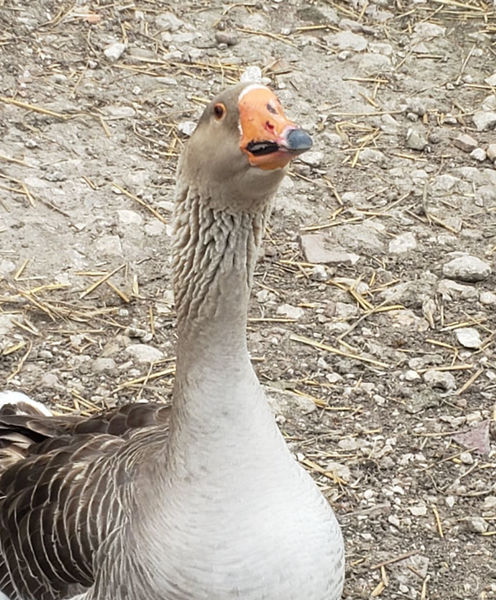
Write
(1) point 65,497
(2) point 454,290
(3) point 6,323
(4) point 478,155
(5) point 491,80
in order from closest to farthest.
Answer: (1) point 65,497 < (3) point 6,323 < (2) point 454,290 < (4) point 478,155 < (5) point 491,80

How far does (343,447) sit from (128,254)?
1.43 meters

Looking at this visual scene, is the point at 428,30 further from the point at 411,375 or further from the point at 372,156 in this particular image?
the point at 411,375

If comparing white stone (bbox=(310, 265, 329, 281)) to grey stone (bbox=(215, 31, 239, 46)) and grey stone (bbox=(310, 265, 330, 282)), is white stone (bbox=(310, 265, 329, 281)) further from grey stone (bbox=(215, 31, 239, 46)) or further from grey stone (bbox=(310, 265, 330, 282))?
grey stone (bbox=(215, 31, 239, 46))

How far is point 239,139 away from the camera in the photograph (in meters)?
2.48

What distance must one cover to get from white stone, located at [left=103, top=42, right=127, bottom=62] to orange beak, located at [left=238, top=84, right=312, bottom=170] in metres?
3.98

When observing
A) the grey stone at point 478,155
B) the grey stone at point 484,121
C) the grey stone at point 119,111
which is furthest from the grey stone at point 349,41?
the grey stone at point 119,111

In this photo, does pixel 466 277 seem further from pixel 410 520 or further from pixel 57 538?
pixel 57 538

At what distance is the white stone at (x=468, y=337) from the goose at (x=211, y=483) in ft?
6.26

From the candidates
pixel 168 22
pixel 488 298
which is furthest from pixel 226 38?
pixel 488 298

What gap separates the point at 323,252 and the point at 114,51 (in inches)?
77.4

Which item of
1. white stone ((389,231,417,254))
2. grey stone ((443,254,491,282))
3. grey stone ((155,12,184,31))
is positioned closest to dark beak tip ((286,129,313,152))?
grey stone ((443,254,491,282))

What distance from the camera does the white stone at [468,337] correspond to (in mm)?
→ 4742

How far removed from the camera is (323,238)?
17.5 feet

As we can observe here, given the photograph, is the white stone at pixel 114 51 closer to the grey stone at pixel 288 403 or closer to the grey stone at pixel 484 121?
the grey stone at pixel 484 121
